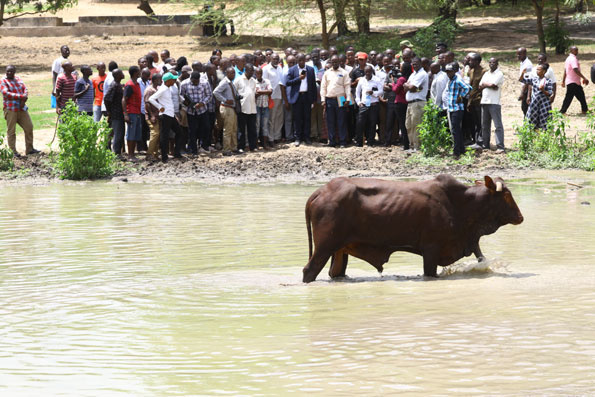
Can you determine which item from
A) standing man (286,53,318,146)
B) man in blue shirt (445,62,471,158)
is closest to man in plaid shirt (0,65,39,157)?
standing man (286,53,318,146)

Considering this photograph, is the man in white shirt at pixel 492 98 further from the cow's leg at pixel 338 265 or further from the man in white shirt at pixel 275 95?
the cow's leg at pixel 338 265

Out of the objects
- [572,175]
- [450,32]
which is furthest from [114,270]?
[450,32]

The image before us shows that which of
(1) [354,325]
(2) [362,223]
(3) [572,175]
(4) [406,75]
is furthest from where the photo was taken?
(4) [406,75]

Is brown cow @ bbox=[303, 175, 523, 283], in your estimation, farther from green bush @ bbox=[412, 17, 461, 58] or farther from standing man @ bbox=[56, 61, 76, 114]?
green bush @ bbox=[412, 17, 461, 58]

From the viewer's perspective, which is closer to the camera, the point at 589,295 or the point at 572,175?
the point at 589,295

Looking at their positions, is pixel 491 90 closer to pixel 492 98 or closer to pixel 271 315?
pixel 492 98

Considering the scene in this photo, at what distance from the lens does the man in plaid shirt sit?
18797mm

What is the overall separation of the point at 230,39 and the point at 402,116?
19.3 meters

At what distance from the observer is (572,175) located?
55.6 feet

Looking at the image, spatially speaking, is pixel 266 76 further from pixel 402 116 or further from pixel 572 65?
pixel 572 65

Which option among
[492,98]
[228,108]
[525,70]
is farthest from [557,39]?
[228,108]

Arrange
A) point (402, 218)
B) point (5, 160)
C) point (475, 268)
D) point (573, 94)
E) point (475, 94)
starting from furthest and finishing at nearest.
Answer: point (573, 94)
point (475, 94)
point (5, 160)
point (475, 268)
point (402, 218)

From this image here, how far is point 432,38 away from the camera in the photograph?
28.9 meters

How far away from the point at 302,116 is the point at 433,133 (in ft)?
10.9
